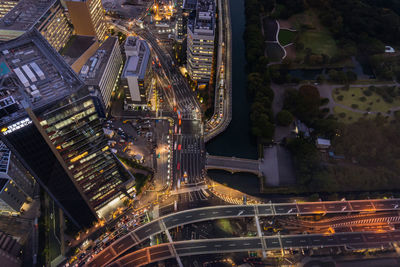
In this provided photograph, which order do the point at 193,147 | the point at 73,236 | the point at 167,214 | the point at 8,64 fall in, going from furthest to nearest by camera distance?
the point at 193,147 → the point at 167,214 → the point at 73,236 → the point at 8,64

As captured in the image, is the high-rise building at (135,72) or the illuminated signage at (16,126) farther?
the high-rise building at (135,72)

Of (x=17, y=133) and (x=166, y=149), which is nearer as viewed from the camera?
(x=17, y=133)

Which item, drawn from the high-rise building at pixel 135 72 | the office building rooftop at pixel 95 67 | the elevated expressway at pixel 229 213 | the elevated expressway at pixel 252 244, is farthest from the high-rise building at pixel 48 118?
the office building rooftop at pixel 95 67

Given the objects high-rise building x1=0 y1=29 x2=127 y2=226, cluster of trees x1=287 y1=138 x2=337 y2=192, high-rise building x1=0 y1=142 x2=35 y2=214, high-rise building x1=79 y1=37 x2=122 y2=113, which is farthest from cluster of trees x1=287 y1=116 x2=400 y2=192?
high-rise building x1=0 y1=142 x2=35 y2=214

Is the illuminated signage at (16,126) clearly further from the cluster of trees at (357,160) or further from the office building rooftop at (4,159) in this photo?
the cluster of trees at (357,160)

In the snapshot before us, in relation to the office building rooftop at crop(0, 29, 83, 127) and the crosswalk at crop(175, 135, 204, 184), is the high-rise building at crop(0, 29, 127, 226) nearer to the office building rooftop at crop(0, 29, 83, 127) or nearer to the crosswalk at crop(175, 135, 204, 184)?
the office building rooftop at crop(0, 29, 83, 127)

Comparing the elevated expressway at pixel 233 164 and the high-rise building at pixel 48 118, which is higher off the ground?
the high-rise building at pixel 48 118

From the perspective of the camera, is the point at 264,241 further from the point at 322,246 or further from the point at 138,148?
the point at 138,148

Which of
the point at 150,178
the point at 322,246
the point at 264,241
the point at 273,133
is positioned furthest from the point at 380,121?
the point at 150,178

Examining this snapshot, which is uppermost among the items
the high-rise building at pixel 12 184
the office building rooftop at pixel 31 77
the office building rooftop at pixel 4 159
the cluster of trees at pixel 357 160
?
the office building rooftop at pixel 31 77
